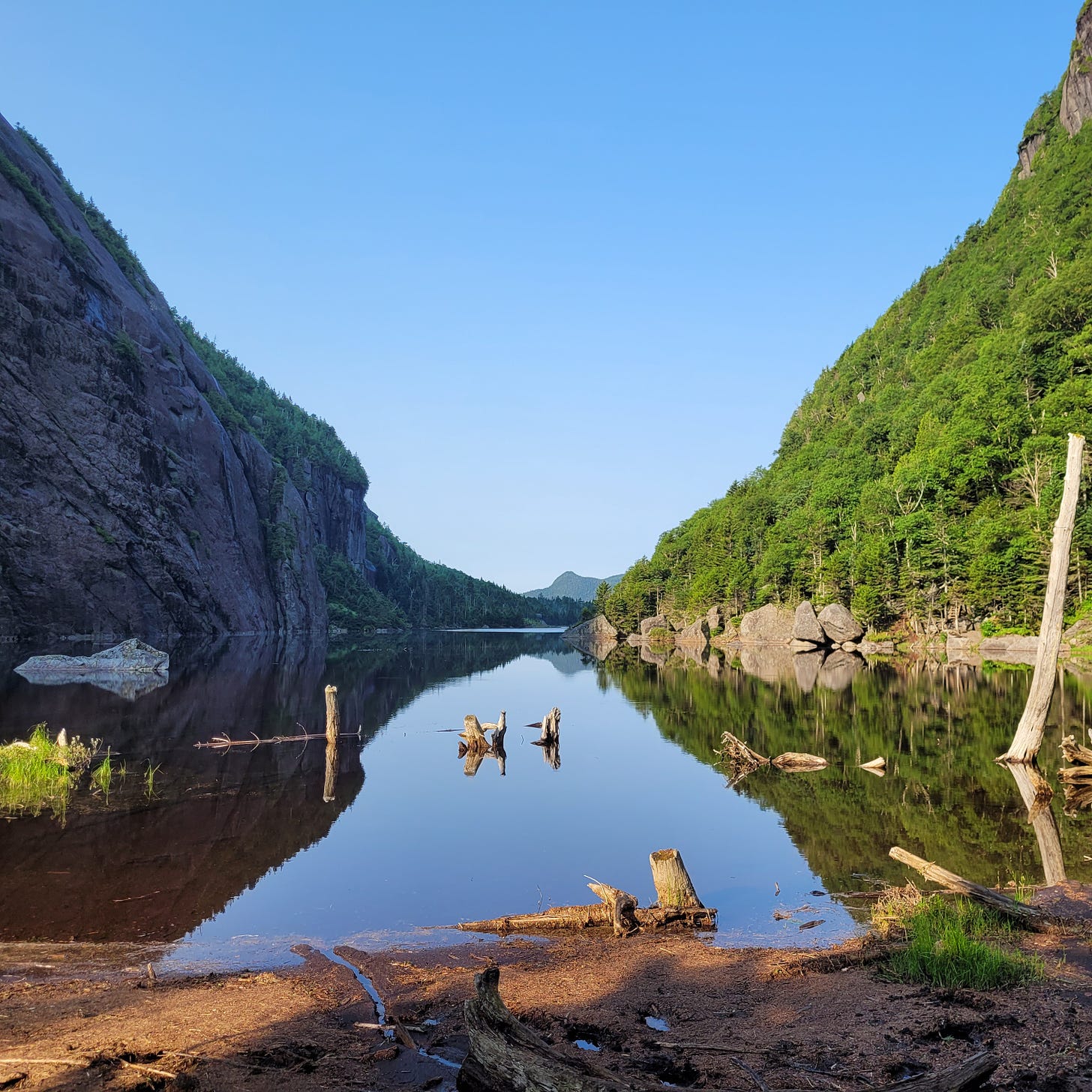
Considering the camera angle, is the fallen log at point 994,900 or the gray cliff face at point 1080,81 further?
the gray cliff face at point 1080,81

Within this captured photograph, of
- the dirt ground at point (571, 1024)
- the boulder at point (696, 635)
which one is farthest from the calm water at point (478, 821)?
the boulder at point (696, 635)

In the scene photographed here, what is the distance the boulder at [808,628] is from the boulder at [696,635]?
22293 millimetres

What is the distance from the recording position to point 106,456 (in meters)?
81.0

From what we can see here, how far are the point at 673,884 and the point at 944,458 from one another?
84.9 m

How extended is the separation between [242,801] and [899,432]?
108 metres

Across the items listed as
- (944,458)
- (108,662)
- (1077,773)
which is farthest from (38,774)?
(944,458)

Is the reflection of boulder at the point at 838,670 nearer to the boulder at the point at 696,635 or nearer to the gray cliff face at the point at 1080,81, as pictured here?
the boulder at the point at 696,635

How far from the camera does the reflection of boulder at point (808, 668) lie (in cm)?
4706

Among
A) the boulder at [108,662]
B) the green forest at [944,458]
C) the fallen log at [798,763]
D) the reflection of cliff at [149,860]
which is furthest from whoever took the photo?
the green forest at [944,458]

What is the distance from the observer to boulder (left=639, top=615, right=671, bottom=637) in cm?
13238

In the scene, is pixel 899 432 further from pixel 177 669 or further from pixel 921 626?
pixel 177 669

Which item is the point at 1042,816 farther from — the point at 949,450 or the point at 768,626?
the point at 768,626

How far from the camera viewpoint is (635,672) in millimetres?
65438

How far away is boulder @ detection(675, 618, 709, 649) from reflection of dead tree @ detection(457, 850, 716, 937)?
9874 centimetres
